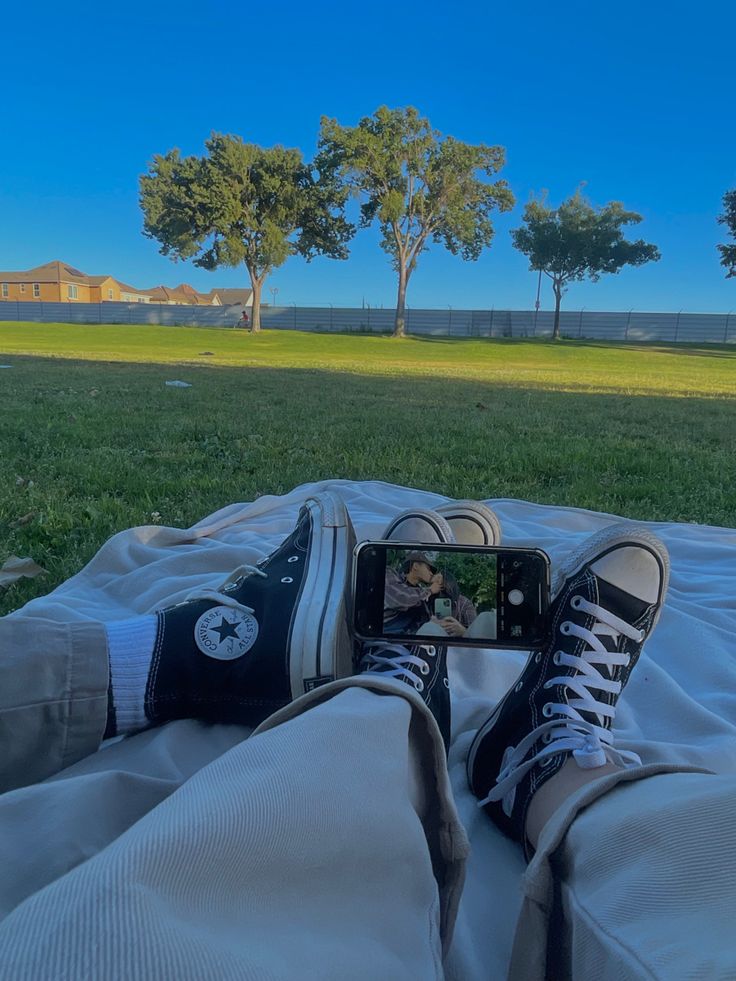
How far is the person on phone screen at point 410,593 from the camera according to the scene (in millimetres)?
1150

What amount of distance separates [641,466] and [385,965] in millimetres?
3016

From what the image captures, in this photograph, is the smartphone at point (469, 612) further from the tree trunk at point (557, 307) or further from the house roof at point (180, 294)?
the house roof at point (180, 294)

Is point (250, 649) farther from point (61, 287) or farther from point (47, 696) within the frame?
point (61, 287)

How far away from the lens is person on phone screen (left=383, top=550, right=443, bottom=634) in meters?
1.15

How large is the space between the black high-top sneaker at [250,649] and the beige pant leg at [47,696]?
10 cm

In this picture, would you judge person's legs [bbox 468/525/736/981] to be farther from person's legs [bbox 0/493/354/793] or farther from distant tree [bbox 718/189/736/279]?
distant tree [bbox 718/189/736/279]

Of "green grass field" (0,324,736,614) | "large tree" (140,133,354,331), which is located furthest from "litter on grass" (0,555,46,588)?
"large tree" (140,133,354,331)

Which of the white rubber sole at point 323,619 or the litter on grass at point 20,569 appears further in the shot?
the litter on grass at point 20,569

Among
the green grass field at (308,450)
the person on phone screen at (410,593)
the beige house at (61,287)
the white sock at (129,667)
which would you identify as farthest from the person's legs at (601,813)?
the beige house at (61,287)

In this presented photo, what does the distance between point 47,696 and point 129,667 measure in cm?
13

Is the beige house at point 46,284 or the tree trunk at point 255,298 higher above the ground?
the beige house at point 46,284

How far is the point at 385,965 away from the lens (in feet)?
1.63

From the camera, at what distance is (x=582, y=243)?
28.6m

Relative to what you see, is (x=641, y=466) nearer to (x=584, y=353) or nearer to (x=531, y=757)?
(x=531, y=757)
